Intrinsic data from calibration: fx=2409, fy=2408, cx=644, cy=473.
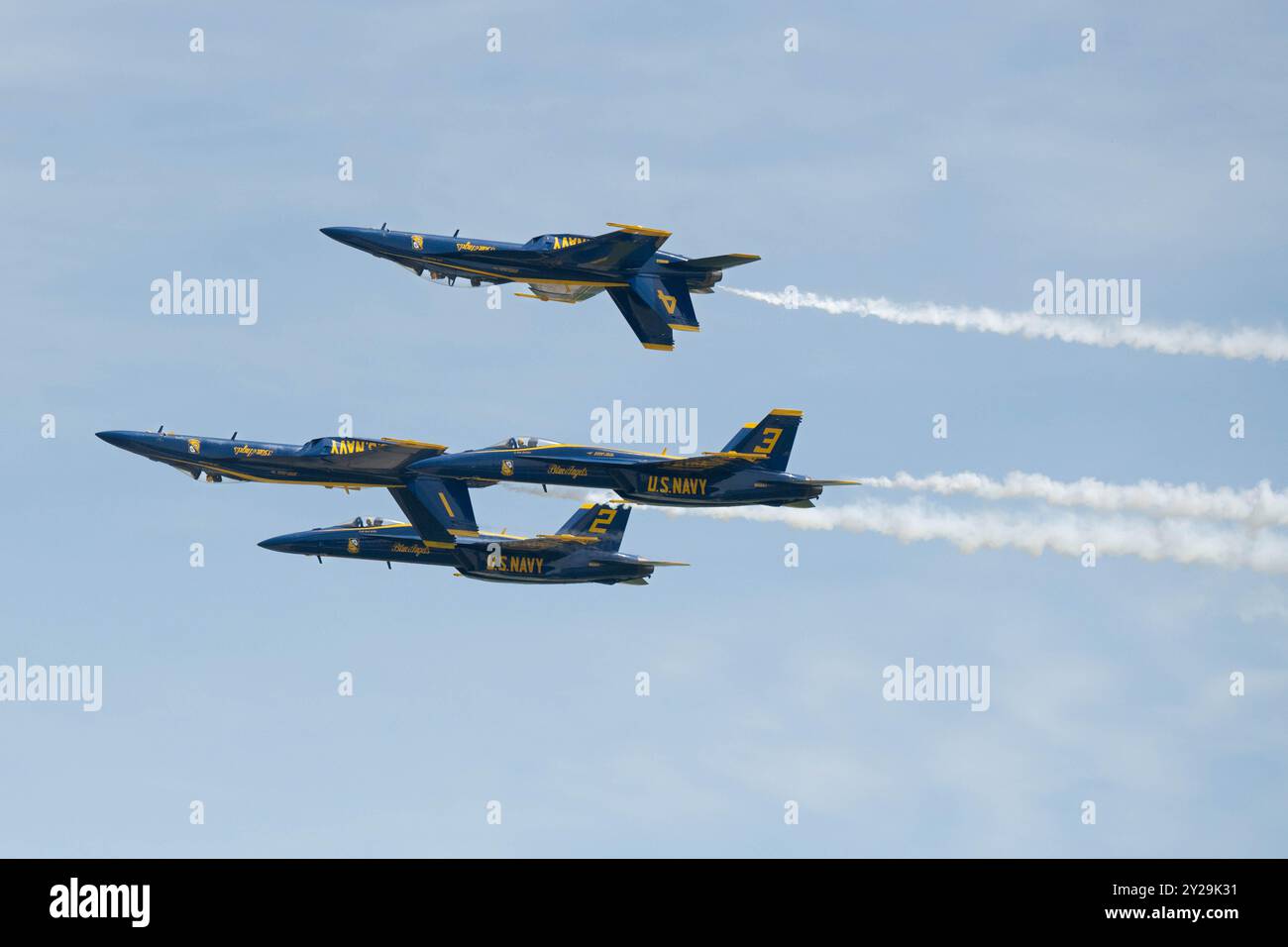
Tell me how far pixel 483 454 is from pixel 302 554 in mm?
11182

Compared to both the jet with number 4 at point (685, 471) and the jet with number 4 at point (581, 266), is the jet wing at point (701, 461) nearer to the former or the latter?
the jet with number 4 at point (685, 471)

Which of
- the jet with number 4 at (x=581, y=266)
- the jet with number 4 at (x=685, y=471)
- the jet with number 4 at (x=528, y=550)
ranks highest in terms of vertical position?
the jet with number 4 at (x=581, y=266)

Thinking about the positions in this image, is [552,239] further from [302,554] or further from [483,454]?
[302,554]

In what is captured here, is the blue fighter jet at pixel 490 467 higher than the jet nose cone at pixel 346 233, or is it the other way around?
the jet nose cone at pixel 346 233

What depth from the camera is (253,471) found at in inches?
4227

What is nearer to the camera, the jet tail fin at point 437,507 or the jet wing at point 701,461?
the jet wing at point 701,461

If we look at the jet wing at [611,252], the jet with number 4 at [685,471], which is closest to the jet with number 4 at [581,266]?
the jet wing at [611,252]

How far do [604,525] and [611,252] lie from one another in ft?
41.9

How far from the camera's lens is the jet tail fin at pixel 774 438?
10512 cm

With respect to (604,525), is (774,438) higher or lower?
higher

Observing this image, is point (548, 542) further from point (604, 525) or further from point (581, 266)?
point (581, 266)

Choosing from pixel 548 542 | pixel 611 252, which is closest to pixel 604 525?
pixel 548 542

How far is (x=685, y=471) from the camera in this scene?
105 meters

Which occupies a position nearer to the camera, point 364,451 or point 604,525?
point 364,451
